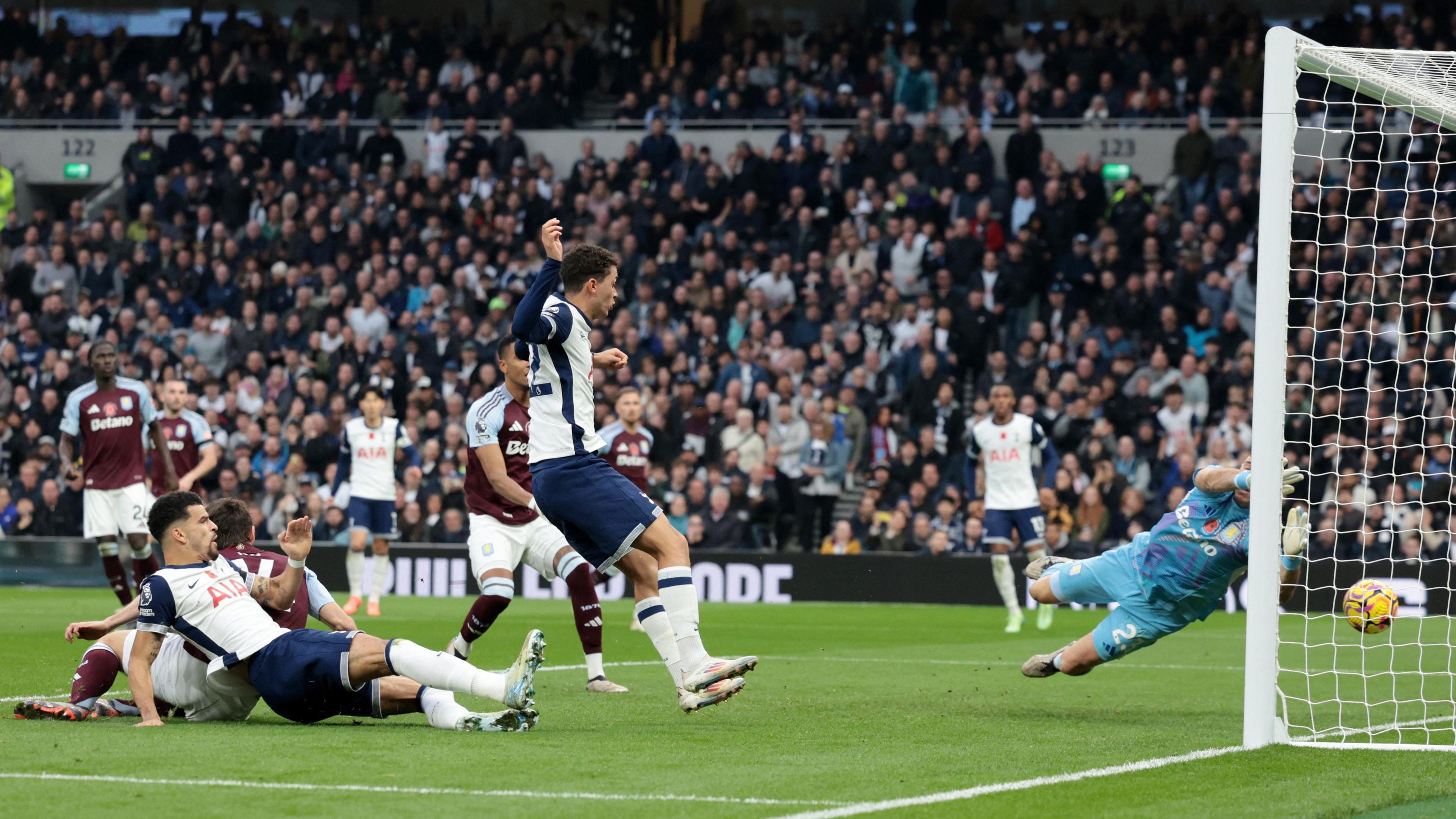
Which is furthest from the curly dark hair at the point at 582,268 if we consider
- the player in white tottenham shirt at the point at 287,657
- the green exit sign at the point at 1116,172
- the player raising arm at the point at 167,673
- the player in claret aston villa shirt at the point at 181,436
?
the green exit sign at the point at 1116,172

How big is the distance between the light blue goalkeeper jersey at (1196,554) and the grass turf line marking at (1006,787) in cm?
Answer: 133

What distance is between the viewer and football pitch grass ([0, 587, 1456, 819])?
577 centimetres

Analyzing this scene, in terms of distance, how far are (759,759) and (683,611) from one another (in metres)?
1.20

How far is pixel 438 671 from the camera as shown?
7.41 metres

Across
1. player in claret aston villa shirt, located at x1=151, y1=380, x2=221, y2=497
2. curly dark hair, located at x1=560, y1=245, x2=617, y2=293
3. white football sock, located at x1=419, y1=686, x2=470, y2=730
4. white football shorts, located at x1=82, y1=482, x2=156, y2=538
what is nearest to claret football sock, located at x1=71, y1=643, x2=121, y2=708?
white football sock, located at x1=419, y1=686, x2=470, y2=730

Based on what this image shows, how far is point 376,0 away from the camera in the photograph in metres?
32.7

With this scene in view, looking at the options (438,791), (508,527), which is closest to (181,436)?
(508,527)

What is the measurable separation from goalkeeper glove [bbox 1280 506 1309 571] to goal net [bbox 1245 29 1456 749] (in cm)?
35

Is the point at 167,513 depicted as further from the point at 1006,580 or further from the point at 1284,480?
the point at 1006,580

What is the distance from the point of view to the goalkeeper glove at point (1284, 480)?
7.84m

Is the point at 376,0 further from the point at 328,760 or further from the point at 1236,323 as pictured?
the point at 328,760

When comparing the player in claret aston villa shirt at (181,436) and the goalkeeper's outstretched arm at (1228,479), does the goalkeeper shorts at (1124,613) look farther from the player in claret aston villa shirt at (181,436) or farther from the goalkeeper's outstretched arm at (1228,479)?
the player in claret aston villa shirt at (181,436)

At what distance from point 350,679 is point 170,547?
1.10m

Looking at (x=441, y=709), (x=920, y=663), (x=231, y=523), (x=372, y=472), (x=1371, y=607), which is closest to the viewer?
(x=441, y=709)
